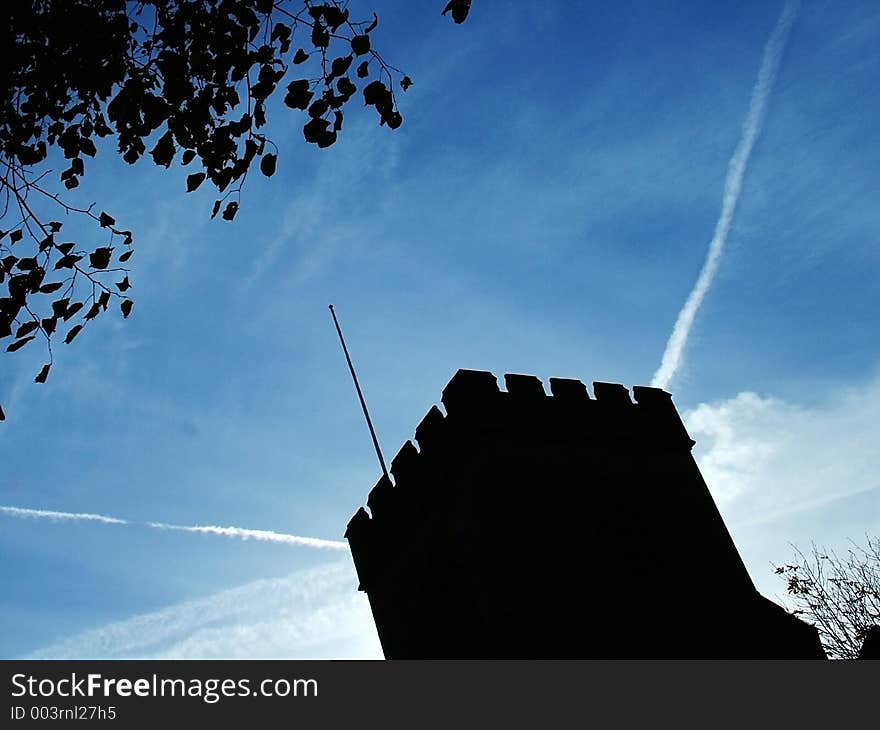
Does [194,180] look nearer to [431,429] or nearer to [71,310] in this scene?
[71,310]

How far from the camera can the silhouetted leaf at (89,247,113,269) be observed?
295 inches

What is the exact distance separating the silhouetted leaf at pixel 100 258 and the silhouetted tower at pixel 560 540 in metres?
6.76

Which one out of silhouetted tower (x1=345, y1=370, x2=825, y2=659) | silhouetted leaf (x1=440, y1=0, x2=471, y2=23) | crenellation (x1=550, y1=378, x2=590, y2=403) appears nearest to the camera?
silhouetted leaf (x1=440, y1=0, x2=471, y2=23)

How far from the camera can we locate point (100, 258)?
7.52 m

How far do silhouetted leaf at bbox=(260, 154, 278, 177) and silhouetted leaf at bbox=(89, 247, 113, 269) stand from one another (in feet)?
6.43

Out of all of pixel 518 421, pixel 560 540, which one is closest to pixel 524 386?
pixel 518 421

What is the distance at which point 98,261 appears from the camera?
24.7 feet

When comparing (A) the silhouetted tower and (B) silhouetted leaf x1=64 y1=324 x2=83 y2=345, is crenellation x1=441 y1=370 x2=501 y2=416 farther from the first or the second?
(B) silhouetted leaf x1=64 y1=324 x2=83 y2=345

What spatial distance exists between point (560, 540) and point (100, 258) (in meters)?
8.08

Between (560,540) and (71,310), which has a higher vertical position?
(71,310)

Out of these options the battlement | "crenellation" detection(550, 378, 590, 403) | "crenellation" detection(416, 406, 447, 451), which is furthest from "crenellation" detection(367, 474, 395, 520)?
"crenellation" detection(550, 378, 590, 403)

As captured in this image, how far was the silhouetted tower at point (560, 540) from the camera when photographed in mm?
10977
